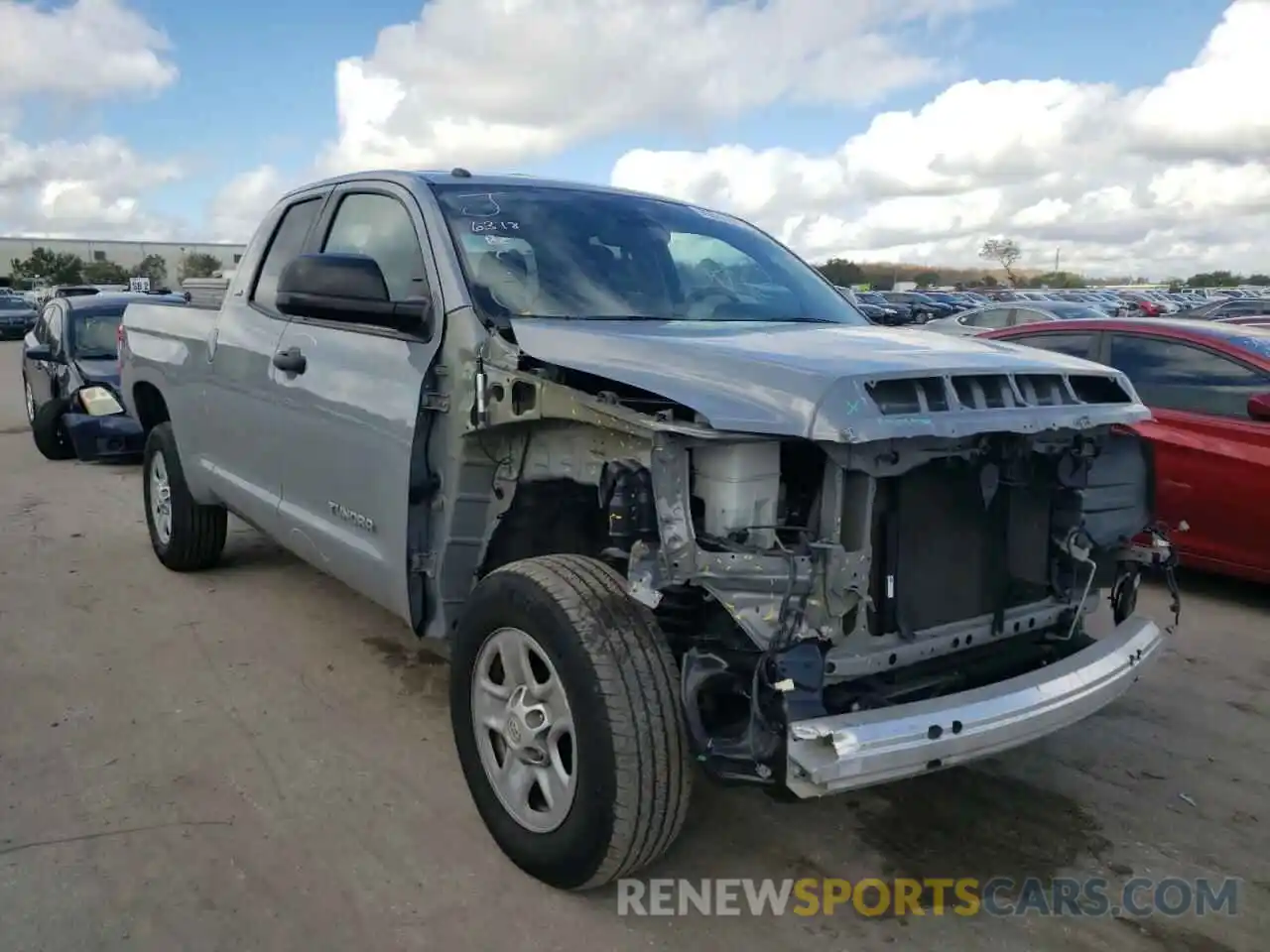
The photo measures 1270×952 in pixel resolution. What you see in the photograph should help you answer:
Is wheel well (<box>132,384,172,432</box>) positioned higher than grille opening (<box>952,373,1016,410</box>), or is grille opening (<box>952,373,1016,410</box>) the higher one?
grille opening (<box>952,373,1016,410</box>)

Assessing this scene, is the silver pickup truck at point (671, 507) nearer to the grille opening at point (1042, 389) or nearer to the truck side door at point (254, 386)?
the grille opening at point (1042, 389)

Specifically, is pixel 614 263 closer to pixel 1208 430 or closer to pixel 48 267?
pixel 1208 430

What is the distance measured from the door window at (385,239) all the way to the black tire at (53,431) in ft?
23.8

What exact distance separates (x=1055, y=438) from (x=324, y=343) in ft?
8.69

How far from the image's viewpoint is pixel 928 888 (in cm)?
304

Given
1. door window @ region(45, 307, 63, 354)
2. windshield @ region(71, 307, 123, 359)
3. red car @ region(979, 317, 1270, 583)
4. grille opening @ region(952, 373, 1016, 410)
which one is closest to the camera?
grille opening @ region(952, 373, 1016, 410)

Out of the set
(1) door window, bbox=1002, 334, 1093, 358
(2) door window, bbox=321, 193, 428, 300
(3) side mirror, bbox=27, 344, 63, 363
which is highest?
(2) door window, bbox=321, 193, 428, 300

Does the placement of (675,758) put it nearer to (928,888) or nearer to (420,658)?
(928,888)

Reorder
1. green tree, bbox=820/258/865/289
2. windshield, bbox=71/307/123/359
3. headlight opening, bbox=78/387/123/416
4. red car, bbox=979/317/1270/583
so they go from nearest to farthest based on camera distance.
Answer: red car, bbox=979/317/1270/583, headlight opening, bbox=78/387/123/416, windshield, bbox=71/307/123/359, green tree, bbox=820/258/865/289

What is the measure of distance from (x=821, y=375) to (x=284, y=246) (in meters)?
3.11

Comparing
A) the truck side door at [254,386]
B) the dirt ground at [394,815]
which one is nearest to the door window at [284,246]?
the truck side door at [254,386]

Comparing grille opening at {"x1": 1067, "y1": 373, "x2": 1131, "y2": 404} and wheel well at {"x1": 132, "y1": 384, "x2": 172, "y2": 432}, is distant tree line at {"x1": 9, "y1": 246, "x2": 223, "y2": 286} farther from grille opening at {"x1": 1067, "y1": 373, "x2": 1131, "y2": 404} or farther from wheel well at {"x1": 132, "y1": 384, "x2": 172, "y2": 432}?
grille opening at {"x1": 1067, "y1": 373, "x2": 1131, "y2": 404}

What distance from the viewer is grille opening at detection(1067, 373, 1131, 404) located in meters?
3.17

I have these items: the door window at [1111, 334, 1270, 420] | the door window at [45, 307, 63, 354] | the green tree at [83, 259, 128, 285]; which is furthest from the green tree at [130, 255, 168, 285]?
the door window at [1111, 334, 1270, 420]
